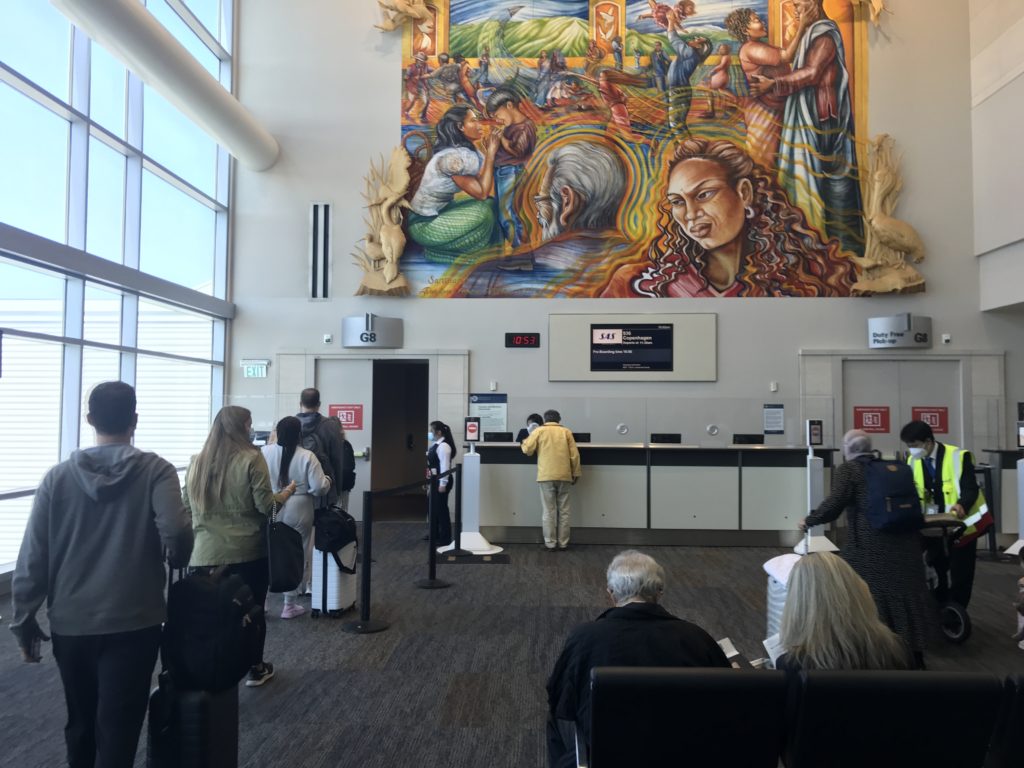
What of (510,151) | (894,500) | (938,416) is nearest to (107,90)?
(510,151)

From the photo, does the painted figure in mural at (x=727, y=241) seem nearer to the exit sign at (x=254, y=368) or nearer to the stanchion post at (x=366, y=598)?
the exit sign at (x=254, y=368)

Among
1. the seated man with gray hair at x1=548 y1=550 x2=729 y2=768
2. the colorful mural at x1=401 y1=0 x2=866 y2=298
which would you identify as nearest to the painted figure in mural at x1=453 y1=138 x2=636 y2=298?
the colorful mural at x1=401 y1=0 x2=866 y2=298

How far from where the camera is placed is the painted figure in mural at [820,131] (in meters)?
10.8

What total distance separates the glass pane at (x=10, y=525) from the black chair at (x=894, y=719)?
23.6 feet

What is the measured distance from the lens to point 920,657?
4219 mm

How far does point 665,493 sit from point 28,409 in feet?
22.8

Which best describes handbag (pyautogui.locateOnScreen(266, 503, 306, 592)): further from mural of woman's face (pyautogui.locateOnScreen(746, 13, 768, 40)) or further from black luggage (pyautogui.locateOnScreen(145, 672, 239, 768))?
mural of woman's face (pyautogui.locateOnScreen(746, 13, 768, 40))

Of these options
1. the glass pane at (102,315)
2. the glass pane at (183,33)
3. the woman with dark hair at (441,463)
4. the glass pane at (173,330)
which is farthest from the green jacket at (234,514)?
Result: the glass pane at (183,33)

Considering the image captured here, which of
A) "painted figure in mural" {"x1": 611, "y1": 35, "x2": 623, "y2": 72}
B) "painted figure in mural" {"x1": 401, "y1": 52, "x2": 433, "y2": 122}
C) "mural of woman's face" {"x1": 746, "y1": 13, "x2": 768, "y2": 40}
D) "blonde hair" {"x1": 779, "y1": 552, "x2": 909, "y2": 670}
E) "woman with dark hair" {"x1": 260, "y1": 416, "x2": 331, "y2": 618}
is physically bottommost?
"blonde hair" {"x1": 779, "y1": 552, "x2": 909, "y2": 670}

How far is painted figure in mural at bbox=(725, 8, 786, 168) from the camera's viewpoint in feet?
36.0

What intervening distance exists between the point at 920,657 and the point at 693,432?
661 cm

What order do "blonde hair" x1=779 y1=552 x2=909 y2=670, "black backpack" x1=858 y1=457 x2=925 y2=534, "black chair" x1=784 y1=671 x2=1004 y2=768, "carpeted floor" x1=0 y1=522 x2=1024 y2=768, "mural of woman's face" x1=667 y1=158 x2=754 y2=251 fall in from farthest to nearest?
"mural of woman's face" x1=667 y1=158 x2=754 y2=251 → "black backpack" x1=858 y1=457 x2=925 y2=534 → "carpeted floor" x1=0 y1=522 x2=1024 y2=768 → "blonde hair" x1=779 y1=552 x2=909 y2=670 → "black chair" x1=784 y1=671 x2=1004 y2=768

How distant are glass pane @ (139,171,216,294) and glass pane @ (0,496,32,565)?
3363 millimetres

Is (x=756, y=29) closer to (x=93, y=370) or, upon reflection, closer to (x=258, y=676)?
(x=93, y=370)
